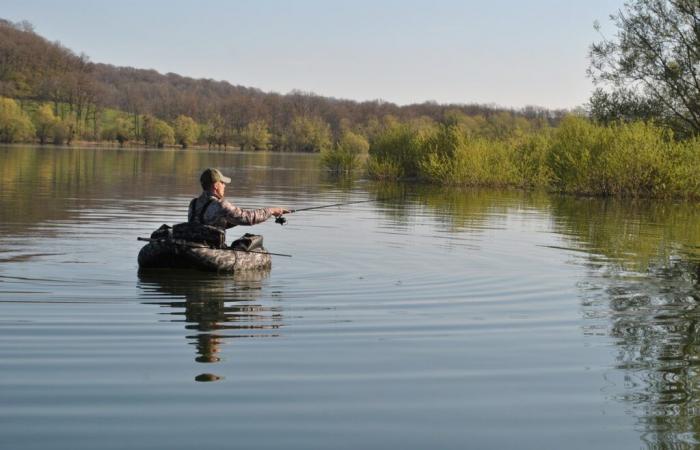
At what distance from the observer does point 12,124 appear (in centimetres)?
11725

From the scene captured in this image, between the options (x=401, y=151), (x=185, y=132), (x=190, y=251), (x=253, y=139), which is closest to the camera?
(x=190, y=251)

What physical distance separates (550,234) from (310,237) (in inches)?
228

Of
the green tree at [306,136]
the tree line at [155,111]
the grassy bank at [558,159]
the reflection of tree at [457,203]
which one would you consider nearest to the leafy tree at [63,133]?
the tree line at [155,111]

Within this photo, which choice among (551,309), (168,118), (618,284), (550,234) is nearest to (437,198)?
(550,234)

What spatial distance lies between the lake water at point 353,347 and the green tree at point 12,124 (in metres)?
106

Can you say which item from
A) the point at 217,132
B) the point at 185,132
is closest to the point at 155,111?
the point at 217,132

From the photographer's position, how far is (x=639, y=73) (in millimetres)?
44219

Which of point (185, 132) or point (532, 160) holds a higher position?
point (185, 132)

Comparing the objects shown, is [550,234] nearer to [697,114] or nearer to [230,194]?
[230,194]

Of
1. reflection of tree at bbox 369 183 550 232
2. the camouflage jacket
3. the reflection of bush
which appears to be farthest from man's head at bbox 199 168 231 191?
reflection of tree at bbox 369 183 550 232

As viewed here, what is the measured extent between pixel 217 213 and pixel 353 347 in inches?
186

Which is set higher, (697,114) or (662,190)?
(697,114)

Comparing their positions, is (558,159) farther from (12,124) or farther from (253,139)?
(253,139)

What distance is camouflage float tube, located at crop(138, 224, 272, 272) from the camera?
12164 millimetres
